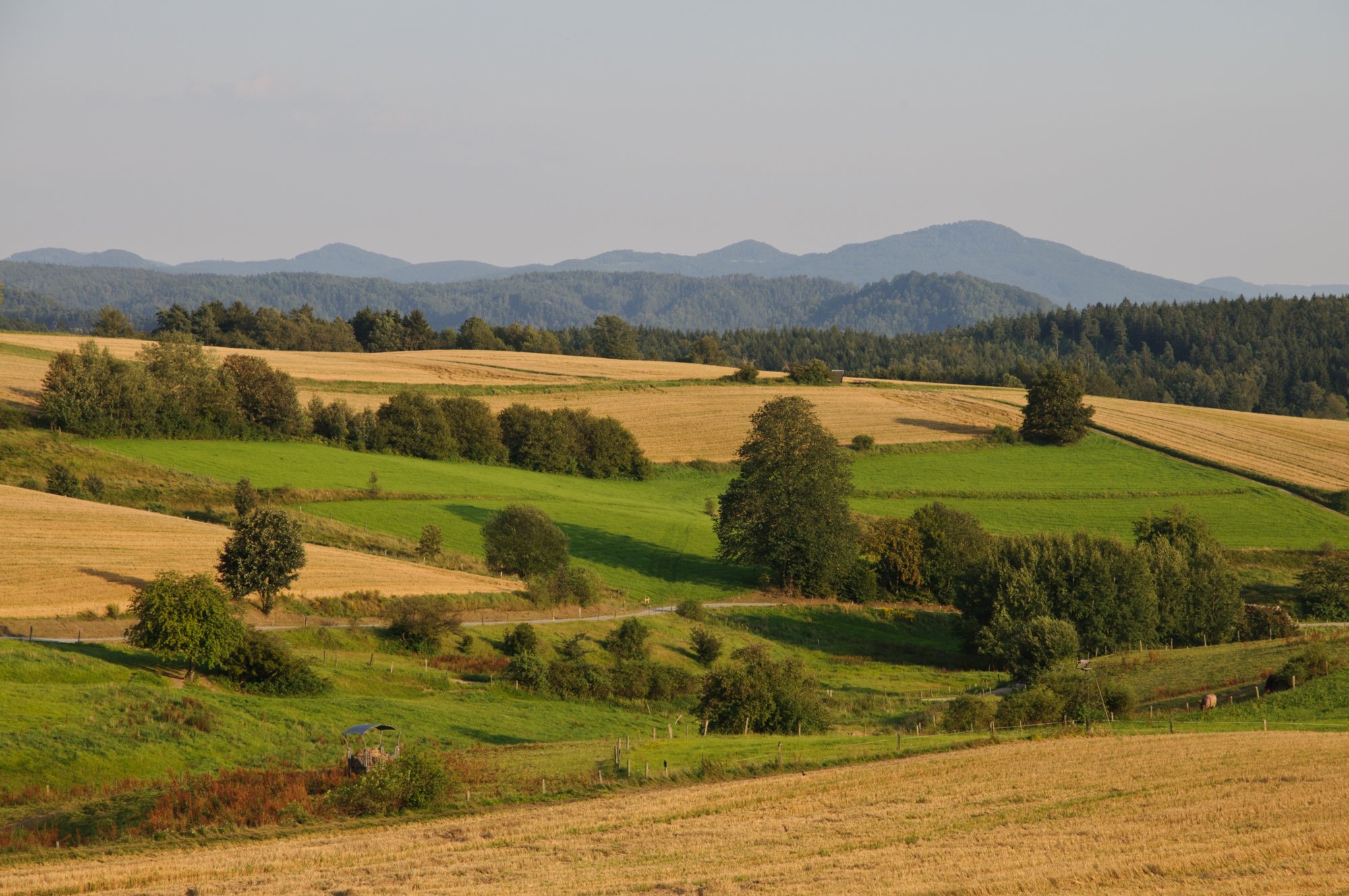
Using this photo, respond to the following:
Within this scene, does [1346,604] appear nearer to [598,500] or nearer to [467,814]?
[598,500]

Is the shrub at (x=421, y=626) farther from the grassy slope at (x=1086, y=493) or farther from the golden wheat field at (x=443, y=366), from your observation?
the golden wheat field at (x=443, y=366)

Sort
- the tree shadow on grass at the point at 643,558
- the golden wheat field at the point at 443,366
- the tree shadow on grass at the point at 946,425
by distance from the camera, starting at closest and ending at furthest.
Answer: the tree shadow on grass at the point at 643,558
the tree shadow on grass at the point at 946,425
the golden wheat field at the point at 443,366

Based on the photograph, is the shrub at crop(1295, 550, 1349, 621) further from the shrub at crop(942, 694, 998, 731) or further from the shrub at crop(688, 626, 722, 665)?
the shrub at crop(688, 626, 722, 665)

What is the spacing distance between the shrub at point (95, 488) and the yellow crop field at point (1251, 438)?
92969 mm

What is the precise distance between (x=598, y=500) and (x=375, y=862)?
2677 inches

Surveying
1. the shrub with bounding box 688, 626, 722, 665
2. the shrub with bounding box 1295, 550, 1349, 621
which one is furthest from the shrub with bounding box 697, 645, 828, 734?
the shrub with bounding box 1295, 550, 1349, 621

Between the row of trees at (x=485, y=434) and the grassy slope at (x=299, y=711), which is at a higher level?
the row of trees at (x=485, y=434)

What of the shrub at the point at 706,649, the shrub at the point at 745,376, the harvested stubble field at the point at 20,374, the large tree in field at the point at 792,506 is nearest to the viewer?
the shrub at the point at 706,649

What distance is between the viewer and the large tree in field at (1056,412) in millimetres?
111688

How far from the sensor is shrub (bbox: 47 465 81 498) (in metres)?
71.6

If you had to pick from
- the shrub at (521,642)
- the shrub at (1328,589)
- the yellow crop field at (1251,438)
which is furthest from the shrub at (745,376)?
the shrub at (521,642)

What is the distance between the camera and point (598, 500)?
91312 mm

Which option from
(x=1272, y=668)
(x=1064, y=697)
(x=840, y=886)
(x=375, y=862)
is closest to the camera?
(x=840, y=886)

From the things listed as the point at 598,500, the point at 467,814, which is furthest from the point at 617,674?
the point at 598,500
